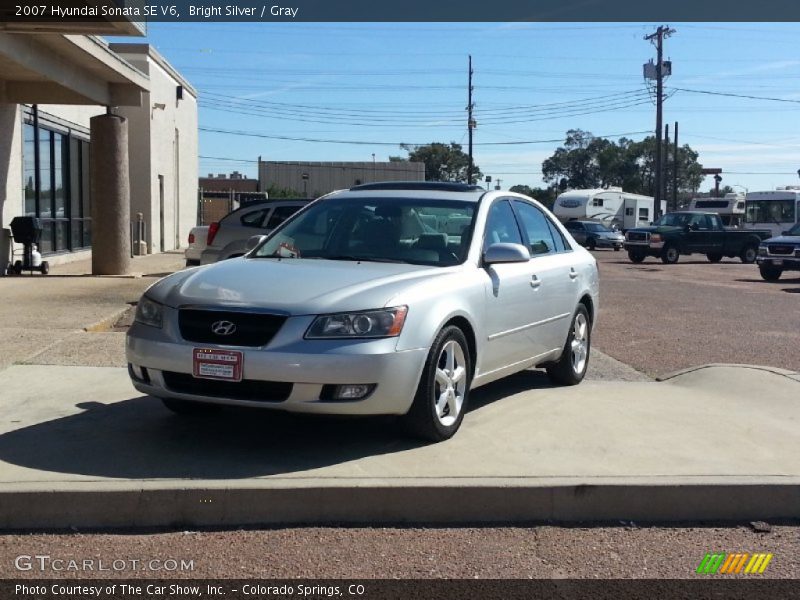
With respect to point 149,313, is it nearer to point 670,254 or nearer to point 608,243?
point 670,254

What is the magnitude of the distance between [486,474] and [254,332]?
1.50m

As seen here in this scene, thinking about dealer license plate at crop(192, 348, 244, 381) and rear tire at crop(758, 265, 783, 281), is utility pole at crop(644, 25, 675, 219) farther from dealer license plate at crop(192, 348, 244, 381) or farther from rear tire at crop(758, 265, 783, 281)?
dealer license plate at crop(192, 348, 244, 381)

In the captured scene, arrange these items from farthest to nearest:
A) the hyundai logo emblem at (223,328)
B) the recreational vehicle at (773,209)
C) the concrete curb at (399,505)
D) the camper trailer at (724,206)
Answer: the camper trailer at (724,206) → the recreational vehicle at (773,209) → the hyundai logo emblem at (223,328) → the concrete curb at (399,505)

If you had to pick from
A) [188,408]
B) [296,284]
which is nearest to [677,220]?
[188,408]

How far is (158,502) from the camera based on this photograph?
4.82 metres

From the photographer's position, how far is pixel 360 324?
5508 millimetres

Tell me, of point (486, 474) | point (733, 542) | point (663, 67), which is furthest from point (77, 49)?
point (663, 67)

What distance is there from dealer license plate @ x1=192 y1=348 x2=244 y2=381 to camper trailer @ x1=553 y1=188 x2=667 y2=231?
47.0 metres

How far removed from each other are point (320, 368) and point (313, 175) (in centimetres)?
6222

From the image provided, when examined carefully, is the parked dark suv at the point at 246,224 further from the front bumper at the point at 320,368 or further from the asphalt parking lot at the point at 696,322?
the front bumper at the point at 320,368

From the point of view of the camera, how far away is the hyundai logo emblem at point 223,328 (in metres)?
5.53

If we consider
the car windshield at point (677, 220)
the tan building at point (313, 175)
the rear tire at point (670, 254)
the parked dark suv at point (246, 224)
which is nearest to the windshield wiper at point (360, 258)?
the parked dark suv at point (246, 224)

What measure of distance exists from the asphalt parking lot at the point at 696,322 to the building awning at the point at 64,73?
9348 millimetres

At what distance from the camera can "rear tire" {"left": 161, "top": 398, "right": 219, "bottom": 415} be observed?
6316mm
